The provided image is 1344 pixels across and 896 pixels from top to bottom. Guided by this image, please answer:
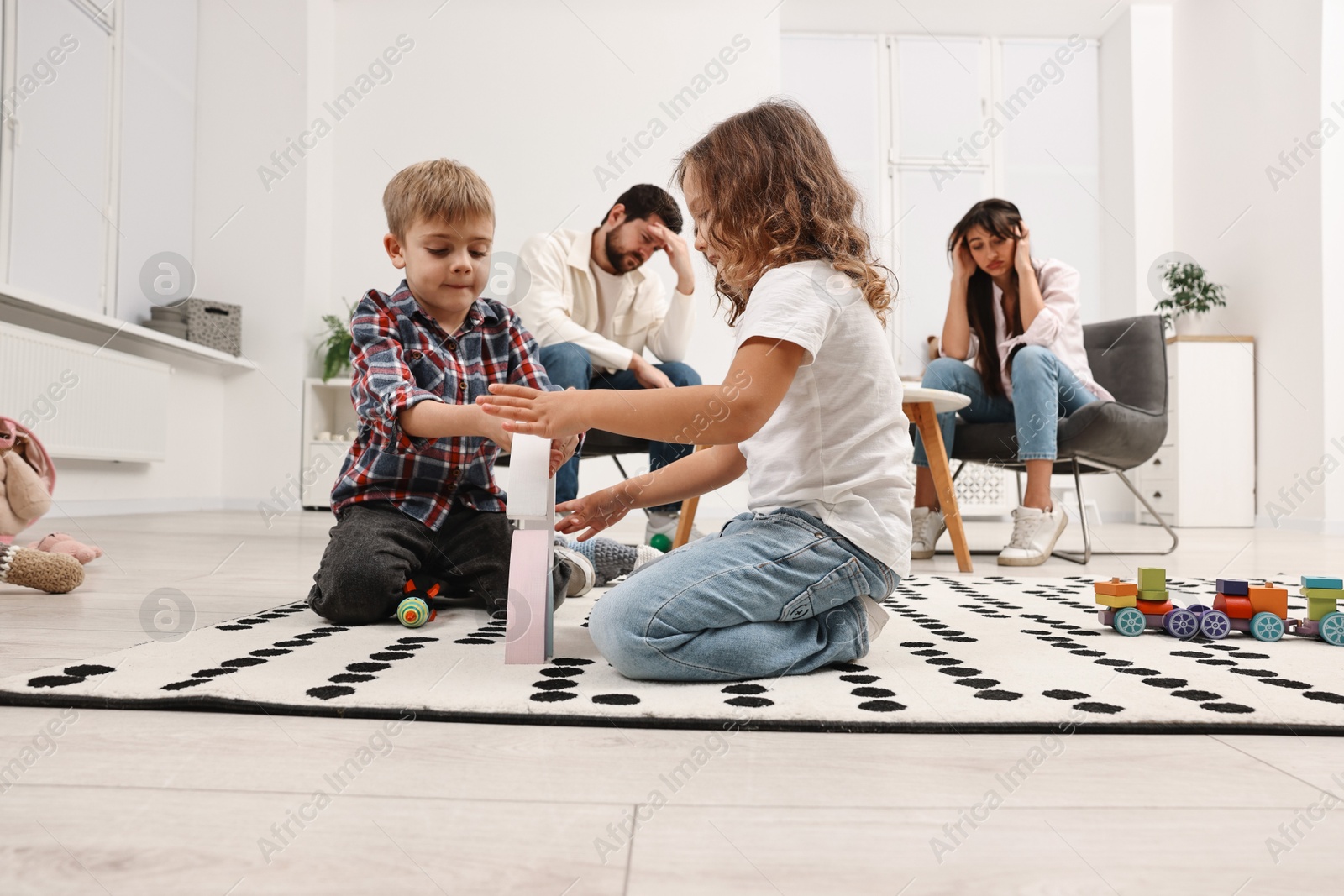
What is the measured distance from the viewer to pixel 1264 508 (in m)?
4.13

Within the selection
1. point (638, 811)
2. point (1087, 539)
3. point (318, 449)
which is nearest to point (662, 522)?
point (1087, 539)

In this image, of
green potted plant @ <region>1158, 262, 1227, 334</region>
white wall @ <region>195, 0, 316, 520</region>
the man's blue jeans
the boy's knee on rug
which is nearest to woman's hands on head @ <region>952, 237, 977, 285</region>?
the man's blue jeans

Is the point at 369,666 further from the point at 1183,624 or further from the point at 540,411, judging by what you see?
the point at 1183,624

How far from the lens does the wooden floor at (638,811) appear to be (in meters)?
0.47

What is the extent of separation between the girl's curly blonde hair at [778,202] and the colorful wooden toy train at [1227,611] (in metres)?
0.52

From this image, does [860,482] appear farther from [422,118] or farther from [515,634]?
[422,118]

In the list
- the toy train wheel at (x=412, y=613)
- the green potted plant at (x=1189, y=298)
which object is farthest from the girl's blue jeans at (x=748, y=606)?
the green potted plant at (x=1189, y=298)

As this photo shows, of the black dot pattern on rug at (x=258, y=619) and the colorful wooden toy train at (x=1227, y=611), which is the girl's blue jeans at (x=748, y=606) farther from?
the black dot pattern on rug at (x=258, y=619)

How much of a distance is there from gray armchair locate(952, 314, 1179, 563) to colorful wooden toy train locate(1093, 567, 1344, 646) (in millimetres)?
917

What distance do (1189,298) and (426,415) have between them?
14.1 ft

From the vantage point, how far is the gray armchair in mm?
2260

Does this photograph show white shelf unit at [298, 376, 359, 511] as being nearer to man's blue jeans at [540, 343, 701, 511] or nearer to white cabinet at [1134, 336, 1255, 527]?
man's blue jeans at [540, 343, 701, 511]

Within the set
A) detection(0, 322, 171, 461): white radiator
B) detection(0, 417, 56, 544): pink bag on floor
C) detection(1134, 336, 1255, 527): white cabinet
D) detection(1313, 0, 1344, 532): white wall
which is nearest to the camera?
detection(0, 417, 56, 544): pink bag on floor

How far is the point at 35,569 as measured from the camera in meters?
1.47
